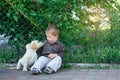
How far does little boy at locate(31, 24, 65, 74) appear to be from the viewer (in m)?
7.25

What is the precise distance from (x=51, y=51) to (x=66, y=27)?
61 centimetres

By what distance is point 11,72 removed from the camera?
7.35 m

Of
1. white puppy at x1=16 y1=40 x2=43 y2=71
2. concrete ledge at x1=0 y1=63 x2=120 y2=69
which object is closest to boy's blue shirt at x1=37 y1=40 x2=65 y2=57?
white puppy at x1=16 y1=40 x2=43 y2=71

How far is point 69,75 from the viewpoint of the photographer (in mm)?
7039

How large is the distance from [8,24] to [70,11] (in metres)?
1.29

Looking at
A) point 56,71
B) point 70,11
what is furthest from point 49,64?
point 70,11

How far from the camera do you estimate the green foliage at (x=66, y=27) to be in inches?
307

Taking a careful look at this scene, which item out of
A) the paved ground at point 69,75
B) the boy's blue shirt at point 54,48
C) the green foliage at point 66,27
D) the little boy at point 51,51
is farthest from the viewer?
the green foliage at point 66,27

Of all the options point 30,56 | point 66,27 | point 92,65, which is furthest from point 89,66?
point 30,56

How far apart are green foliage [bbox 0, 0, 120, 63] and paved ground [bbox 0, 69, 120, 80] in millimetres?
543

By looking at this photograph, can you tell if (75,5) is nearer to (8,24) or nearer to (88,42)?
(88,42)

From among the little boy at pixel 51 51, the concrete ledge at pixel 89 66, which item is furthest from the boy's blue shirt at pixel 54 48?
the concrete ledge at pixel 89 66

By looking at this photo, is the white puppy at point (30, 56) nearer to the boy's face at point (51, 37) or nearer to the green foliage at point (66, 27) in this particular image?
the boy's face at point (51, 37)

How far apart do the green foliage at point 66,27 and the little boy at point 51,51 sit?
31 cm
